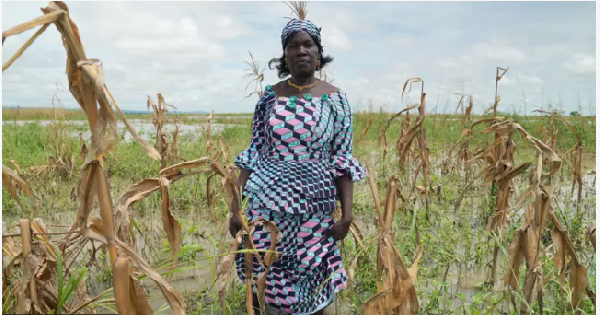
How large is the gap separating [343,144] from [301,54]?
17.0 inches

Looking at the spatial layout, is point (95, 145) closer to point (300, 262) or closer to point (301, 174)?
point (301, 174)

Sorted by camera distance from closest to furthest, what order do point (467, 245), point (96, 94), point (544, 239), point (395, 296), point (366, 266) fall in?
1. point (96, 94)
2. point (395, 296)
3. point (366, 266)
4. point (467, 245)
5. point (544, 239)

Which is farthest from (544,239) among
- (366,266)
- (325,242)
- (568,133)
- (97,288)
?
(568,133)

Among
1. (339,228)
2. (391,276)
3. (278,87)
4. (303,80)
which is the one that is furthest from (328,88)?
(391,276)

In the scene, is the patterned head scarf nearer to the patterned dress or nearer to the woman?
the woman

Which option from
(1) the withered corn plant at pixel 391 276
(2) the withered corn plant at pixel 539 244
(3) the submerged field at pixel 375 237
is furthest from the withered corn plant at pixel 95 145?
(2) the withered corn plant at pixel 539 244

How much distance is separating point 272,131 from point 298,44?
389mm

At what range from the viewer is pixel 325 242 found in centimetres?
195

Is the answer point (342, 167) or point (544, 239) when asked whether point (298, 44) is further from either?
point (544, 239)

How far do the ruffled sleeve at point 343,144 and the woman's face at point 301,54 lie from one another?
0.59 ft

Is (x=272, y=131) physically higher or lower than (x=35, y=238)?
higher

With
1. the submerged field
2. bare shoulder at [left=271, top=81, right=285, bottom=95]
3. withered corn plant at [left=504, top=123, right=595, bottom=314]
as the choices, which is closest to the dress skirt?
the submerged field

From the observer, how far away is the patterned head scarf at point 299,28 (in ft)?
6.02

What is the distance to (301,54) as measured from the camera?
71.9 inches
